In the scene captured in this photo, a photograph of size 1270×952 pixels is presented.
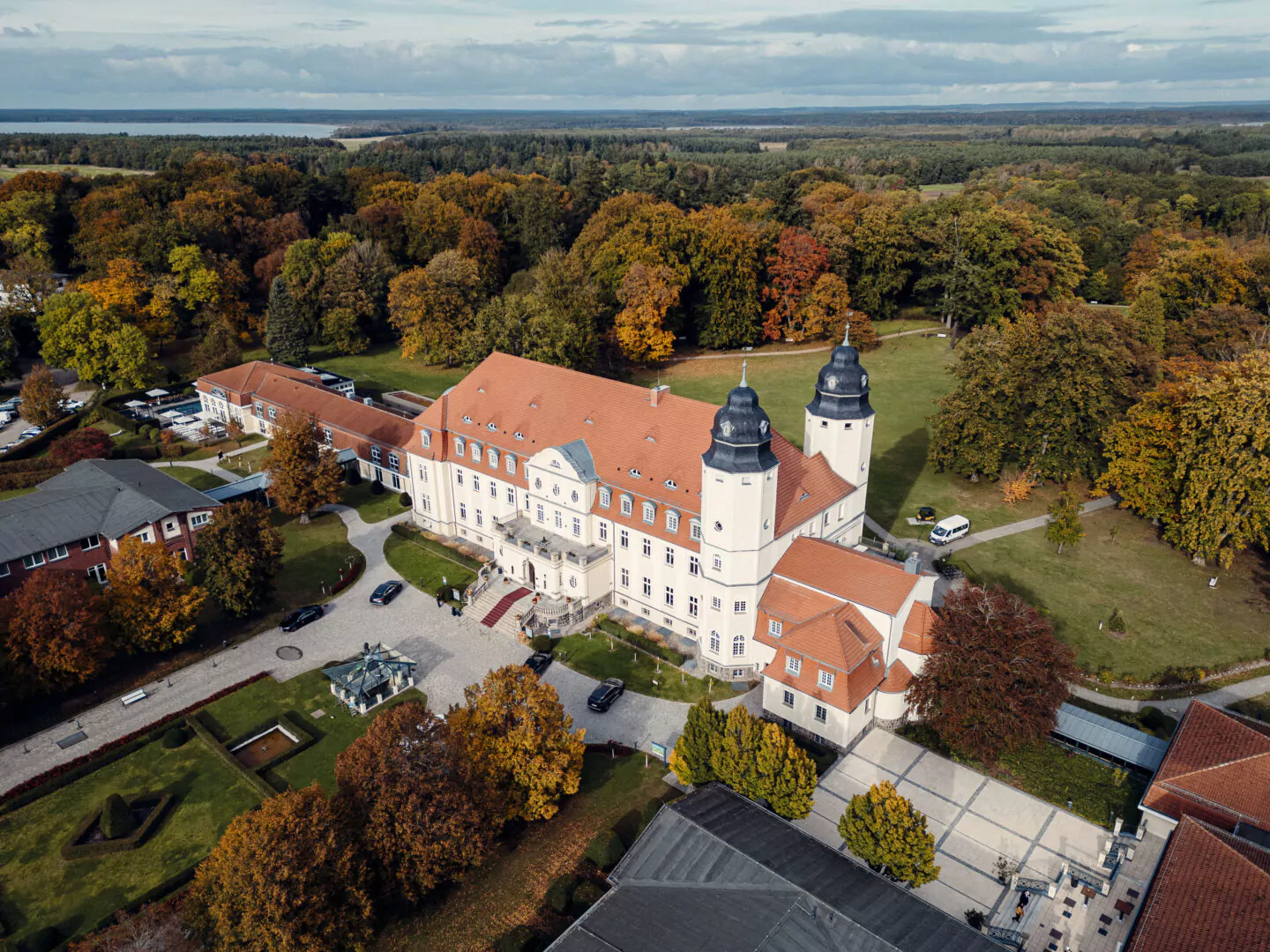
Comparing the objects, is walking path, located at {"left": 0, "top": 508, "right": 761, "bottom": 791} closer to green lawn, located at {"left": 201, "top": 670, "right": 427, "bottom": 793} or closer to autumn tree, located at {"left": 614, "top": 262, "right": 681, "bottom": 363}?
green lawn, located at {"left": 201, "top": 670, "right": 427, "bottom": 793}

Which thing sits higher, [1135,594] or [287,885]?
[287,885]

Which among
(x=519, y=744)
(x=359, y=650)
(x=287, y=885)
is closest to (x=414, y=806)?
(x=287, y=885)

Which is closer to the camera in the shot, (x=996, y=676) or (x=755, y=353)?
(x=996, y=676)

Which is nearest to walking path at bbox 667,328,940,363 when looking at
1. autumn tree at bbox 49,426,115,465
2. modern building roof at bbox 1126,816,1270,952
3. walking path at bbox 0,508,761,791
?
walking path at bbox 0,508,761,791

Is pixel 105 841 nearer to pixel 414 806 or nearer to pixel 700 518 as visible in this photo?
pixel 414 806

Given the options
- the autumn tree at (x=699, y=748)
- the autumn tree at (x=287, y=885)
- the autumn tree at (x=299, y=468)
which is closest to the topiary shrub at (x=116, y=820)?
the autumn tree at (x=287, y=885)

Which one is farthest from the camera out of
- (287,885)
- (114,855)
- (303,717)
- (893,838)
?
(303,717)

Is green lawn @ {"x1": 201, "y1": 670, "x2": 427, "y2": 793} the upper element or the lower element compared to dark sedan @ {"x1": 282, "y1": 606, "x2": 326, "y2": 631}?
lower

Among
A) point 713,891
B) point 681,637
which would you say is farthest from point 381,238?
point 713,891
